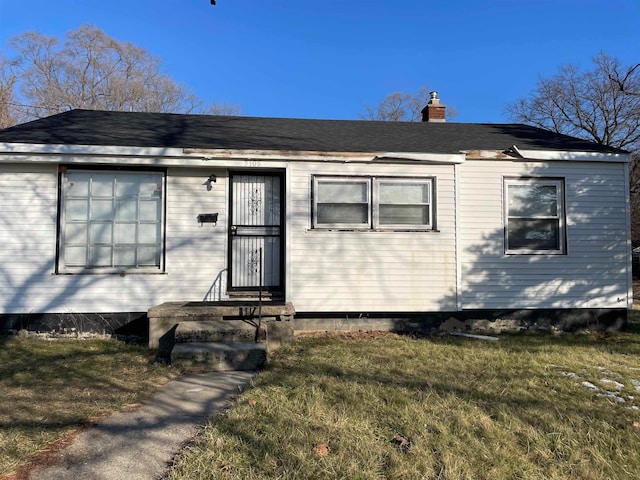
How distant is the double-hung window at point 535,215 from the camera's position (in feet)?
24.2

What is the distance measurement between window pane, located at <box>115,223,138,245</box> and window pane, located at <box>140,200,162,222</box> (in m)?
0.20

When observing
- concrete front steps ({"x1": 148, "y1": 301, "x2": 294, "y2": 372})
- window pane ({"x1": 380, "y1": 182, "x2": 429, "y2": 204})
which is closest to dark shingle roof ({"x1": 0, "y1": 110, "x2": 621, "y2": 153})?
window pane ({"x1": 380, "y1": 182, "x2": 429, "y2": 204})

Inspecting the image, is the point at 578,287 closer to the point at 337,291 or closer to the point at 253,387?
the point at 337,291

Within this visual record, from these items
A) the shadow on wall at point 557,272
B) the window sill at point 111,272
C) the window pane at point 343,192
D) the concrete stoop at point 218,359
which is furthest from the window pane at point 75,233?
the shadow on wall at point 557,272

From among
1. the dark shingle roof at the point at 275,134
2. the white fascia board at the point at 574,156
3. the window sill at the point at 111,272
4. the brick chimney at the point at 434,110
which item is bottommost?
the window sill at the point at 111,272

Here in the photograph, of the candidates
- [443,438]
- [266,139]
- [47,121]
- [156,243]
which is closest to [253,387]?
[443,438]

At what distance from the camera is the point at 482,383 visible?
4.29 meters

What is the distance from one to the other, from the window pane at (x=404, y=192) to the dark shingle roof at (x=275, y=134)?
59 centimetres

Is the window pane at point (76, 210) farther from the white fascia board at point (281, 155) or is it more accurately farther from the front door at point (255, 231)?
the front door at point (255, 231)

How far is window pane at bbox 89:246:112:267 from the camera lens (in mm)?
6676

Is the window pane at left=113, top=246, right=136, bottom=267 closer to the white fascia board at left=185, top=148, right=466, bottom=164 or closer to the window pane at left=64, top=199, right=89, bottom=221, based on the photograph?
the window pane at left=64, top=199, right=89, bottom=221

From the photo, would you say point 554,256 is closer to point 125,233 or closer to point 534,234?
point 534,234

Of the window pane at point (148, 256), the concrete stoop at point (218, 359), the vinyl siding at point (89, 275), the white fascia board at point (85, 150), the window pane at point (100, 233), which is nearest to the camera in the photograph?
the concrete stoop at point (218, 359)

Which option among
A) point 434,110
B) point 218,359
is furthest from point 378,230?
point 434,110
